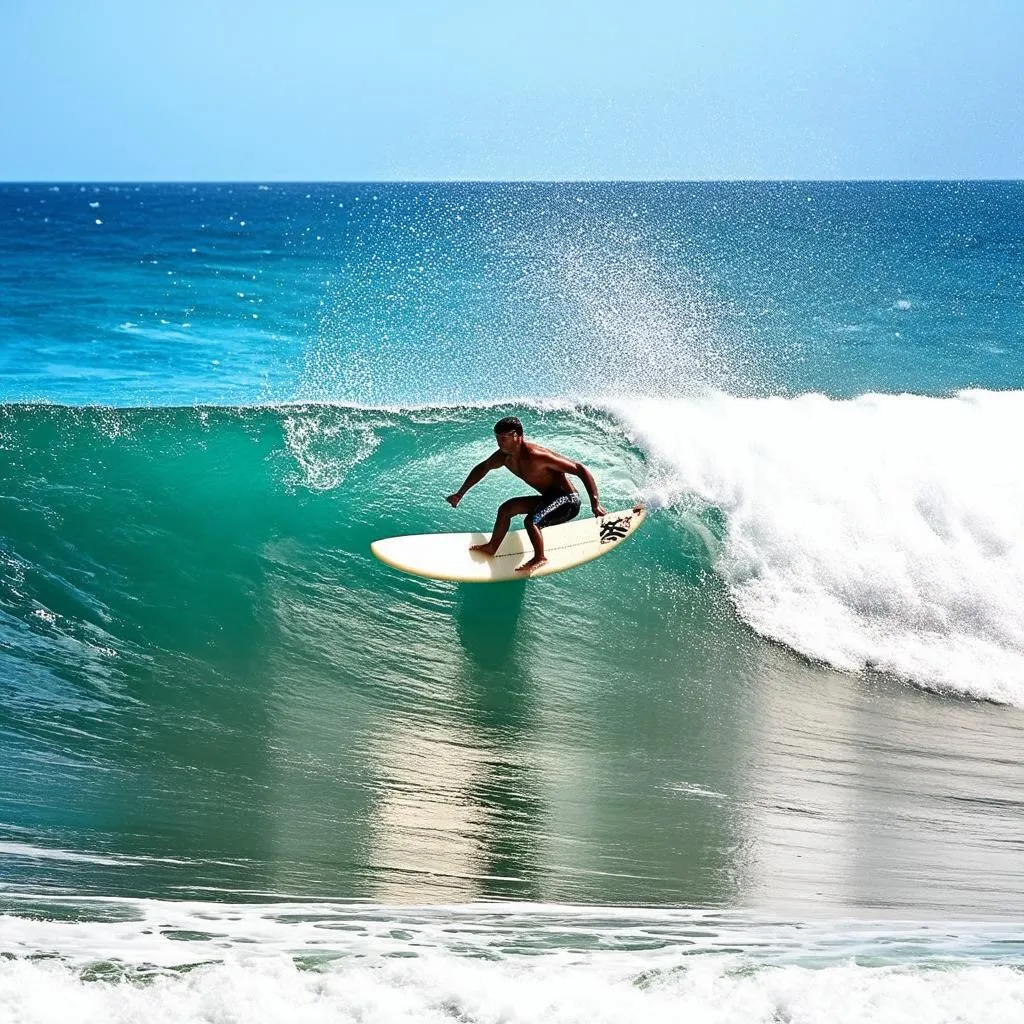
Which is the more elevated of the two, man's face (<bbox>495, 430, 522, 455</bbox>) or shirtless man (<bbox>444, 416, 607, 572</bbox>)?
man's face (<bbox>495, 430, 522, 455</bbox>)

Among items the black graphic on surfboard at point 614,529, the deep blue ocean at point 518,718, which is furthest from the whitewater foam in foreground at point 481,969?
the black graphic on surfboard at point 614,529

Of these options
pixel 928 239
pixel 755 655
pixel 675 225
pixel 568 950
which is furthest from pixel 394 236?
pixel 568 950

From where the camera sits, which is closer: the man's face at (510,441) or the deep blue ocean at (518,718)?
the deep blue ocean at (518,718)

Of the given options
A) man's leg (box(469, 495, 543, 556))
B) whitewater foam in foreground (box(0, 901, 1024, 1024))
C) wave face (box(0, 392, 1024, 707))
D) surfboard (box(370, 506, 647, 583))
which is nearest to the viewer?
whitewater foam in foreground (box(0, 901, 1024, 1024))

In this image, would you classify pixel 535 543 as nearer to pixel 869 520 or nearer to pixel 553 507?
pixel 553 507

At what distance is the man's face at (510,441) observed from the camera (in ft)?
23.2

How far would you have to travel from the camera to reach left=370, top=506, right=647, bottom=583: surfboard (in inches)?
294

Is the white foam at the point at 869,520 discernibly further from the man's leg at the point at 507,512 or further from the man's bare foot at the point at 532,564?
the man's leg at the point at 507,512

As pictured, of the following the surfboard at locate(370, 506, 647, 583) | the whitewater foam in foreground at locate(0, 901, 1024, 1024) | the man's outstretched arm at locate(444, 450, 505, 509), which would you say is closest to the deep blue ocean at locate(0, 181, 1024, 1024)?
the whitewater foam in foreground at locate(0, 901, 1024, 1024)

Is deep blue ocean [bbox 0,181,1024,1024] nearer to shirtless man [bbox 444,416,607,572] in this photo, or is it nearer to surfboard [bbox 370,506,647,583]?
surfboard [bbox 370,506,647,583]

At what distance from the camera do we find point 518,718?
22.0ft

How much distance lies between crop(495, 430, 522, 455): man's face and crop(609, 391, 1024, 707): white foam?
2.16 meters

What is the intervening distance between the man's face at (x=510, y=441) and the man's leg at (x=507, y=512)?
0.33 m

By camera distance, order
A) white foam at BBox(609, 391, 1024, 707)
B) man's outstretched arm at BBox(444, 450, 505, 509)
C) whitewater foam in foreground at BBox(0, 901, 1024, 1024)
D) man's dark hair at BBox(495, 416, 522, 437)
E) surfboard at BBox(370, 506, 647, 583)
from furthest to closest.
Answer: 1. white foam at BBox(609, 391, 1024, 707)
2. surfboard at BBox(370, 506, 647, 583)
3. man's outstretched arm at BBox(444, 450, 505, 509)
4. man's dark hair at BBox(495, 416, 522, 437)
5. whitewater foam in foreground at BBox(0, 901, 1024, 1024)
